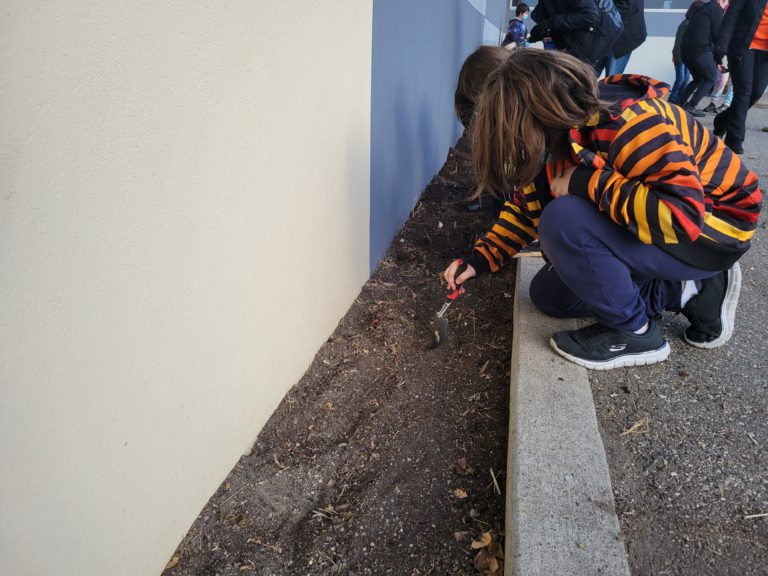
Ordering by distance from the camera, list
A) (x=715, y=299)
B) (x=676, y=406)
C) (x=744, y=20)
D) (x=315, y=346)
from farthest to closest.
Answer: (x=744, y=20) → (x=315, y=346) → (x=715, y=299) → (x=676, y=406)

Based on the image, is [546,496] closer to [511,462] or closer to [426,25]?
[511,462]

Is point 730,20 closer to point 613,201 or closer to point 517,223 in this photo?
point 517,223

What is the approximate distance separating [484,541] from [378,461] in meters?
0.42

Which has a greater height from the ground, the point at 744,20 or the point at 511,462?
the point at 744,20

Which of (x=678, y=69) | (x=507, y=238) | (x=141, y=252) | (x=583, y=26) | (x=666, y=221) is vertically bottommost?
(x=678, y=69)

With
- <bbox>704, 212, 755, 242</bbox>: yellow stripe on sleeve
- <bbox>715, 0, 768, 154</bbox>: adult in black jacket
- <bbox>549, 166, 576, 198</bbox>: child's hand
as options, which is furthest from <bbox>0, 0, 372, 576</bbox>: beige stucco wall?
<bbox>715, 0, 768, 154</bbox>: adult in black jacket

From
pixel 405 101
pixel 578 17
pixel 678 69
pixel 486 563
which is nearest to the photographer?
pixel 486 563

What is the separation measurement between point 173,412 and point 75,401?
0.31 m

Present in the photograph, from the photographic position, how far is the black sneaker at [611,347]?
1.74 metres

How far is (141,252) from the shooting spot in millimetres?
1044

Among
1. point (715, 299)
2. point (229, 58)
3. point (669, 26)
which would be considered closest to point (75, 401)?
point (229, 58)

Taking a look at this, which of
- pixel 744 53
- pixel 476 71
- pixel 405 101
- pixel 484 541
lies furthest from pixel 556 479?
pixel 744 53

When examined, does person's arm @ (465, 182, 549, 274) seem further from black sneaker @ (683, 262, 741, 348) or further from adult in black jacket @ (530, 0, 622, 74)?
adult in black jacket @ (530, 0, 622, 74)

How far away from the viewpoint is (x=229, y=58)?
121 cm
